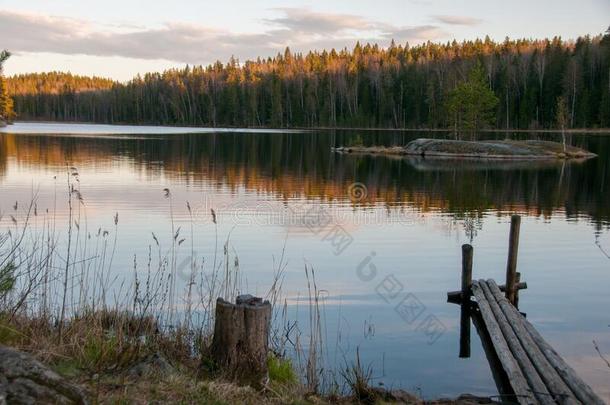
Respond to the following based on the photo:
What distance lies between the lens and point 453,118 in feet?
231

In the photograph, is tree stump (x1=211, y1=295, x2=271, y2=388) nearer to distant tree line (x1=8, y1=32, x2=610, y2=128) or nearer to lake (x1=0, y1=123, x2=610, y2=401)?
lake (x1=0, y1=123, x2=610, y2=401)

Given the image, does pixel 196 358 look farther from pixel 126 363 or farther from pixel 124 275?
pixel 124 275

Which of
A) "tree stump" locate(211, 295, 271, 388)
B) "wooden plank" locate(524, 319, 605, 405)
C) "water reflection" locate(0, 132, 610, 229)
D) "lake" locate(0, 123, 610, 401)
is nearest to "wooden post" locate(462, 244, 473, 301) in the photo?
"lake" locate(0, 123, 610, 401)

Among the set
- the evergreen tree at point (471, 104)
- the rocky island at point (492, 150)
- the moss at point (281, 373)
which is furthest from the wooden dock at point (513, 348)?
the evergreen tree at point (471, 104)

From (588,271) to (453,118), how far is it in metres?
55.6

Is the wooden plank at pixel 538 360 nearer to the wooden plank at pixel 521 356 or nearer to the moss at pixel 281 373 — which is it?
the wooden plank at pixel 521 356

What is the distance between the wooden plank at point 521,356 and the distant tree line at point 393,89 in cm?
5847

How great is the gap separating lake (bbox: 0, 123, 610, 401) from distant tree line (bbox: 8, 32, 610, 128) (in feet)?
122

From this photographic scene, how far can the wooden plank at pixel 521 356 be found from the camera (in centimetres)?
789

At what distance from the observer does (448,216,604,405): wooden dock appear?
25.9 feet

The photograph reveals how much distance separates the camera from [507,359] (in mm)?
9156

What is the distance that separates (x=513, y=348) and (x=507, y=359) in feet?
2.58

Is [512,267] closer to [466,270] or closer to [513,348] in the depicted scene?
[466,270]

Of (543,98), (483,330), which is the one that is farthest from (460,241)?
(543,98)
